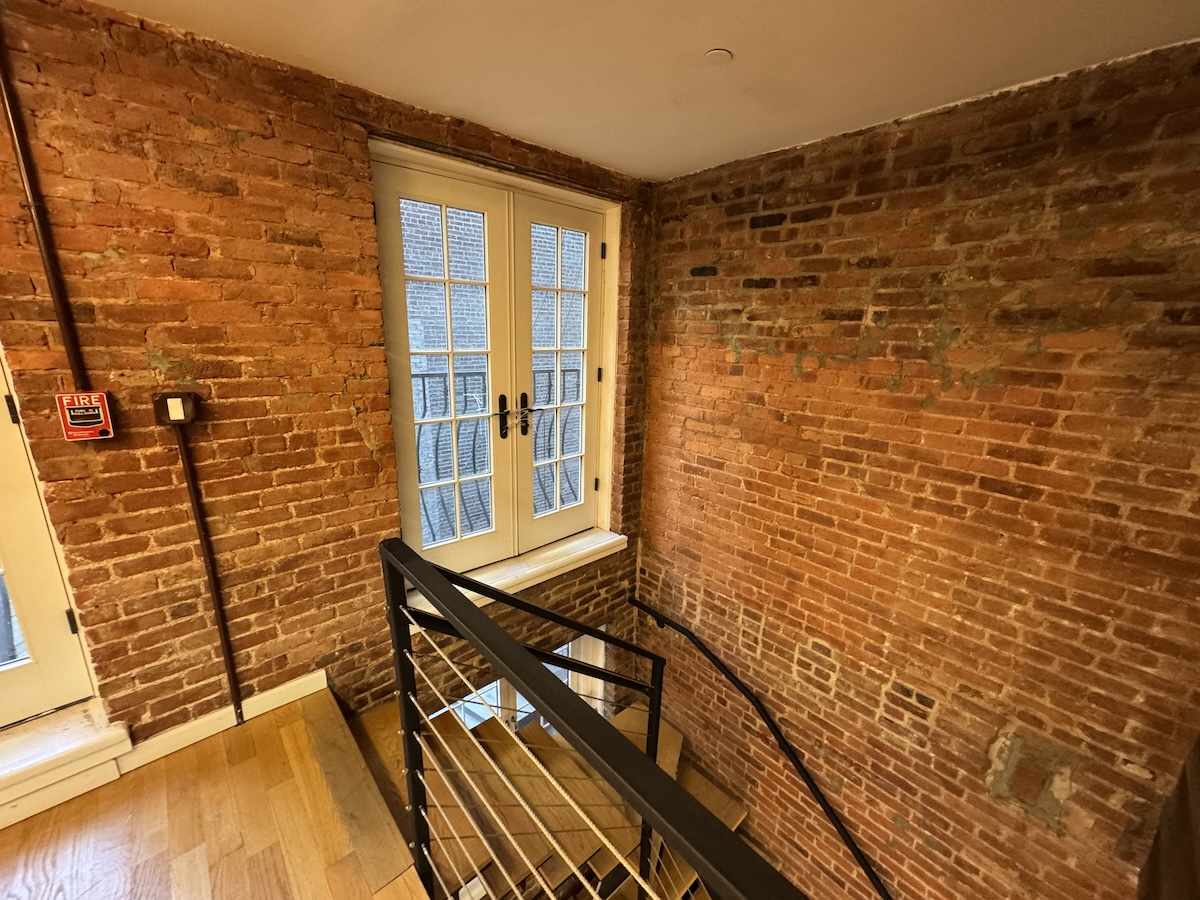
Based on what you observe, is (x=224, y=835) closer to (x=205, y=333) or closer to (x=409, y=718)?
(x=409, y=718)

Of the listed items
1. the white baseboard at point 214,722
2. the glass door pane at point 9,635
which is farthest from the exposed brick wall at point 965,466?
the glass door pane at point 9,635

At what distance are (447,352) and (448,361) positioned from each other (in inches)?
1.7

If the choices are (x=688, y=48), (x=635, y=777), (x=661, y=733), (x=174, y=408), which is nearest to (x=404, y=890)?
(x=635, y=777)

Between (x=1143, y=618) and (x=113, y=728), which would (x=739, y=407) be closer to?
(x=1143, y=618)

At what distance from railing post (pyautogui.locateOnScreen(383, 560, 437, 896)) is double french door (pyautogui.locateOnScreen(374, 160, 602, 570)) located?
3.67 feet

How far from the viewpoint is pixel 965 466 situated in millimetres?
1773

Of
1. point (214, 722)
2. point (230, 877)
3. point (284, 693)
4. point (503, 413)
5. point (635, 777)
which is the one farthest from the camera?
point (503, 413)

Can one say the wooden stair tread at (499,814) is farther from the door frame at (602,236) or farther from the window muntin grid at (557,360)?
the window muntin grid at (557,360)

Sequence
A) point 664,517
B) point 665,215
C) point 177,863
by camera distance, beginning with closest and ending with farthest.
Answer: point 177,863
point 665,215
point 664,517

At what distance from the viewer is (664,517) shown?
302 cm

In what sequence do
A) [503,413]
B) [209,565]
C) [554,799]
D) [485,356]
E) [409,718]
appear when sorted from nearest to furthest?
[409,718], [209,565], [554,799], [485,356], [503,413]

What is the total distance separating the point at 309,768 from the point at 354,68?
2457 millimetres

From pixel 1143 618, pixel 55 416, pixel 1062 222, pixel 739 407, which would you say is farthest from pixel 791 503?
pixel 55 416

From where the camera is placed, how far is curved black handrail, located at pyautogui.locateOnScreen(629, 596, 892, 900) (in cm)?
224
